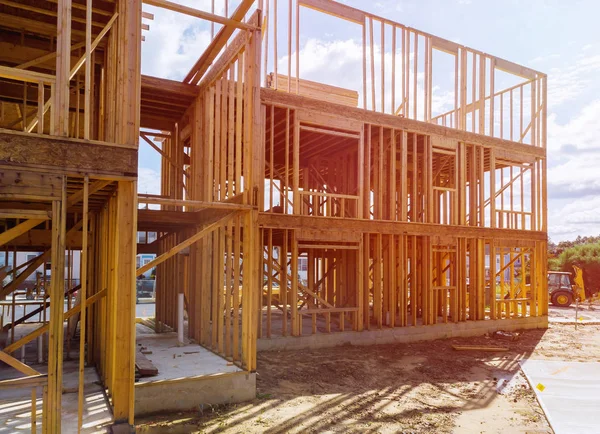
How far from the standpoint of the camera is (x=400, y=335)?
46.1 feet

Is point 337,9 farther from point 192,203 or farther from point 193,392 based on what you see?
point 193,392

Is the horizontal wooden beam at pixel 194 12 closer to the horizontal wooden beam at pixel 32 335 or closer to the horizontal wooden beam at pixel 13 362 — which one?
the horizontal wooden beam at pixel 32 335

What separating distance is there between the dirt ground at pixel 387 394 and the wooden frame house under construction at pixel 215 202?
678 mm

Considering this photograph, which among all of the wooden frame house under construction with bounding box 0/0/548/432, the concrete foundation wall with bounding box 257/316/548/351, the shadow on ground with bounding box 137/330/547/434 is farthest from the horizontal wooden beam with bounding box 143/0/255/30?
the concrete foundation wall with bounding box 257/316/548/351

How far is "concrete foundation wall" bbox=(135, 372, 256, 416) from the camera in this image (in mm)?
7434

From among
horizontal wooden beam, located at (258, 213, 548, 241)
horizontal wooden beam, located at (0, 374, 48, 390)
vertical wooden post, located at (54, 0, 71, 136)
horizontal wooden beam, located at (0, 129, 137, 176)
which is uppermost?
vertical wooden post, located at (54, 0, 71, 136)

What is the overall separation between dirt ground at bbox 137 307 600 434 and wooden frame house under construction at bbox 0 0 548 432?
678 millimetres

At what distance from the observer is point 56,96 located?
19.1ft

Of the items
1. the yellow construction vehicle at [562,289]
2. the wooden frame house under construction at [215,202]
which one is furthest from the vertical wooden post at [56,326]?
the yellow construction vehicle at [562,289]

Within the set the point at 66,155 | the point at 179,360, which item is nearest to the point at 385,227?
the point at 179,360

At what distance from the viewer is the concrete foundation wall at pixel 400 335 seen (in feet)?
40.6

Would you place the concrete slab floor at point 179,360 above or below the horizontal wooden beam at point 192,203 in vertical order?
below

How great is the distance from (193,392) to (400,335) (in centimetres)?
796

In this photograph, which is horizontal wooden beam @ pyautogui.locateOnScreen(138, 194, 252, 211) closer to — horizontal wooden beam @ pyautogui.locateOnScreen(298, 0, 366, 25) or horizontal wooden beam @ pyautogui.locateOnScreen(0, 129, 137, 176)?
horizontal wooden beam @ pyautogui.locateOnScreen(0, 129, 137, 176)
